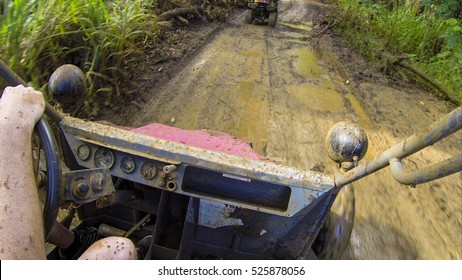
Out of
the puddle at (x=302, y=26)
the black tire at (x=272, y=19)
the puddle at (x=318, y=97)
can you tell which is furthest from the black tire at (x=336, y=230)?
the puddle at (x=302, y=26)

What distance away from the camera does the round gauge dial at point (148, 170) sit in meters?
1.71

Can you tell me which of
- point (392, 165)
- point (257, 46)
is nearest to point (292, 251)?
point (392, 165)

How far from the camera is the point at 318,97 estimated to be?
5336mm

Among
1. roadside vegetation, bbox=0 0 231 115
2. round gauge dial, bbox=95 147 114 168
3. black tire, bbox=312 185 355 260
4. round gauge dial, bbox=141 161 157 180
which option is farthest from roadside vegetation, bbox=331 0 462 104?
round gauge dial, bbox=95 147 114 168

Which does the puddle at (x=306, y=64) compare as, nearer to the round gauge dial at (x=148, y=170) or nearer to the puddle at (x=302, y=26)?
the puddle at (x=302, y=26)

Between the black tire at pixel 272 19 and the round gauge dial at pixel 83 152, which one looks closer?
the round gauge dial at pixel 83 152

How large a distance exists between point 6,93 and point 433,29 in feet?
27.6

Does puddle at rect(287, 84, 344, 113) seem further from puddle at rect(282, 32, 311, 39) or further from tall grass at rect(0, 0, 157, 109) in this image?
puddle at rect(282, 32, 311, 39)

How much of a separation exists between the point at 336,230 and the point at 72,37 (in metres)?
3.67

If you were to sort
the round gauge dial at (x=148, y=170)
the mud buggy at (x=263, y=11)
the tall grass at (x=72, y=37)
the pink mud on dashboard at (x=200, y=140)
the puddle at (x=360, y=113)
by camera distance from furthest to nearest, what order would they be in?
the mud buggy at (x=263, y=11), the puddle at (x=360, y=113), the tall grass at (x=72, y=37), the pink mud on dashboard at (x=200, y=140), the round gauge dial at (x=148, y=170)

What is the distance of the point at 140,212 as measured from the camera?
223 centimetres

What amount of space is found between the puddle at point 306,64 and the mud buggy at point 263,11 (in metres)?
2.31

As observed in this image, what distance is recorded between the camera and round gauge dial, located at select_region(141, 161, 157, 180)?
67.4 inches

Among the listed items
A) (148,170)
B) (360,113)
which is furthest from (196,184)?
(360,113)
